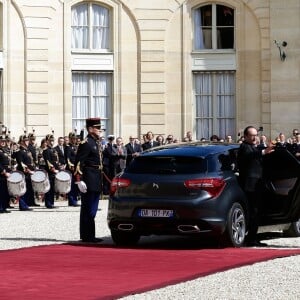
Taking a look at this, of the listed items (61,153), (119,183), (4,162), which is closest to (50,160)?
(61,153)

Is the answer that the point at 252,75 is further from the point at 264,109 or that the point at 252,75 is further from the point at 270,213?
the point at 270,213

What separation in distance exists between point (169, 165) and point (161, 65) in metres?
21.0

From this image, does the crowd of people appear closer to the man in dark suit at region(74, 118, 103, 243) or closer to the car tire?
Answer: the man in dark suit at region(74, 118, 103, 243)

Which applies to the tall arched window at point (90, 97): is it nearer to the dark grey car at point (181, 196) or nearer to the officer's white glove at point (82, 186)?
the officer's white glove at point (82, 186)

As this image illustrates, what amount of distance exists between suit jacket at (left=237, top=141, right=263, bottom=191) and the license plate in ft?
4.46

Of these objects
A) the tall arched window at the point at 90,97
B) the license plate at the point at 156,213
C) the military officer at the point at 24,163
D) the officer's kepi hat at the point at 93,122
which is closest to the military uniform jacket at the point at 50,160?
the military officer at the point at 24,163

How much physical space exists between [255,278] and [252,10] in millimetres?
25717

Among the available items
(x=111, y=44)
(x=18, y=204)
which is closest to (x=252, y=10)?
(x=111, y=44)

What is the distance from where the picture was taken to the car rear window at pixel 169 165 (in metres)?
17.4

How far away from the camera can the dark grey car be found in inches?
674

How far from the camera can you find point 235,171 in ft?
58.9

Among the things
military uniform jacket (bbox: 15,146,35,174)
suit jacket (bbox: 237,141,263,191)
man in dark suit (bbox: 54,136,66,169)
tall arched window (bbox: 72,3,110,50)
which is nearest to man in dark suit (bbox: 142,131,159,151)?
tall arched window (bbox: 72,3,110,50)

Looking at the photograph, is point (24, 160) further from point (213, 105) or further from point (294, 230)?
point (213, 105)

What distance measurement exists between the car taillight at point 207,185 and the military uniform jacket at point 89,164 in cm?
203
